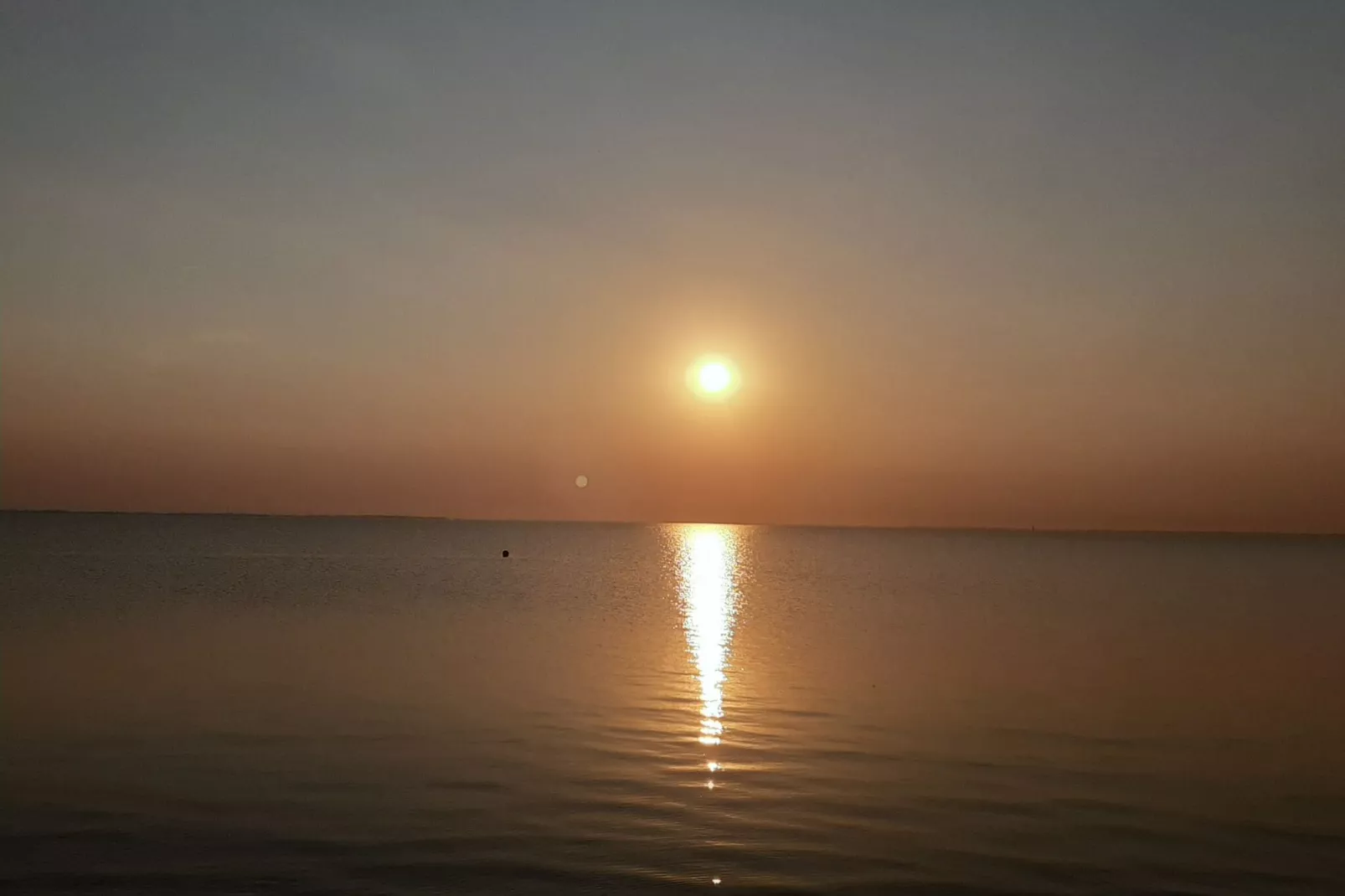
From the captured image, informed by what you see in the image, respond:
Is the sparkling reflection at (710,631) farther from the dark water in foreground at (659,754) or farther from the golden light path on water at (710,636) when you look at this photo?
the dark water in foreground at (659,754)

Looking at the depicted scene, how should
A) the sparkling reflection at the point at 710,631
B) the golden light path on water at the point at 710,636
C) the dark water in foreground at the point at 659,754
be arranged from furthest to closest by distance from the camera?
the sparkling reflection at the point at 710,631
the golden light path on water at the point at 710,636
the dark water in foreground at the point at 659,754

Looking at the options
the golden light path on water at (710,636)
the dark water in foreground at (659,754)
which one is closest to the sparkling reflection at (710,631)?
the golden light path on water at (710,636)

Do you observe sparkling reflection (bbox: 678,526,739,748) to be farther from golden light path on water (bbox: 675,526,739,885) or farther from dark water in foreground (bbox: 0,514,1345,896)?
dark water in foreground (bbox: 0,514,1345,896)

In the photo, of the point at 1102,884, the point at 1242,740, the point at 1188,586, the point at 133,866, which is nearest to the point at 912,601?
the point at 1188,586

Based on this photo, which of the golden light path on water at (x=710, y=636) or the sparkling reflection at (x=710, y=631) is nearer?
the golden light path on water at (x=710, y=636)

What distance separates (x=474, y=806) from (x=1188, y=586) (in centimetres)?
8986

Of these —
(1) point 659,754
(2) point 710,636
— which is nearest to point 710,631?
(2) point 710,636

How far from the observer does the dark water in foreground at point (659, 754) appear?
1520 centimetres

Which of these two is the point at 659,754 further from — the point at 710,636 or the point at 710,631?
the point at 710,631

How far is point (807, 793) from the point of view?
1952 centimetres

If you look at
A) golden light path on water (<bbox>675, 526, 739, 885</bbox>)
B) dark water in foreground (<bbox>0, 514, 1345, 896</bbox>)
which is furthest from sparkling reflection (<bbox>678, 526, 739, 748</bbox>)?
dark water in foreground (<bbox>0, 514, 1345, 896</bbox>)

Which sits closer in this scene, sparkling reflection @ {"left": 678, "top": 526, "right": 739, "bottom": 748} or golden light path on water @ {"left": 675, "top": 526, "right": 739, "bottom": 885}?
golden light path on water @ {"left": 675, "top": 526, "right": 739, "bottom": 885}

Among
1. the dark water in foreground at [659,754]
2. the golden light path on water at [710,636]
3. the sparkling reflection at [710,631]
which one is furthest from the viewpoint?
the sparkling reflection at [710,631]

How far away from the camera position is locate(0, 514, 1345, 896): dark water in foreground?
1520 centimetres
